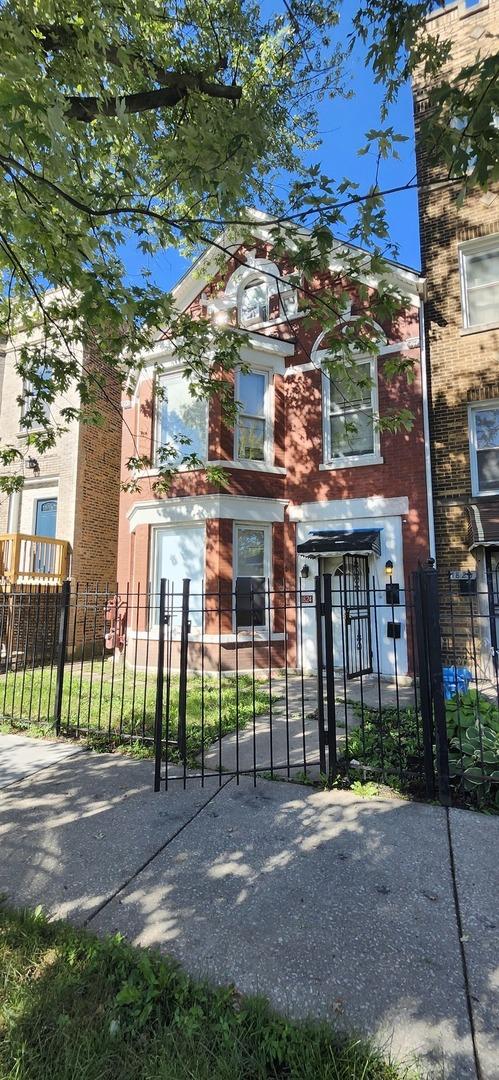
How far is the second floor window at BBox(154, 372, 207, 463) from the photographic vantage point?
36.5ft

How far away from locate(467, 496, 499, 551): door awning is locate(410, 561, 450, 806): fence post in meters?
5.42

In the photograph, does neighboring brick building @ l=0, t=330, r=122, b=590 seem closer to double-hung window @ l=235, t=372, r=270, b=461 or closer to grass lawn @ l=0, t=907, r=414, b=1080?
double-hung window @ l=235, t=372, r=270, b=461

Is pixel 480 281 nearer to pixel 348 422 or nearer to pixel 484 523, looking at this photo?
pixel 348 422

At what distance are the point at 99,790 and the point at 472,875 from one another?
118 inches

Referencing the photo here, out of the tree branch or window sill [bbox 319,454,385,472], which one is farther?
window sill [bbox 319,454,385,472]

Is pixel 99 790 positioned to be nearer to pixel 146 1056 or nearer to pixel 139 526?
pixel 146 1056

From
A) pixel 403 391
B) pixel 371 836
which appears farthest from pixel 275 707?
pixel 403 391

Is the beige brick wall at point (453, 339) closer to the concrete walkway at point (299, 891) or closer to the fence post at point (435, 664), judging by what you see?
the fence post at point (435, 664)

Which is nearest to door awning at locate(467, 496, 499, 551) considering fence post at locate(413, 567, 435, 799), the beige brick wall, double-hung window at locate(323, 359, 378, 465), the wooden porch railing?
the beige brick wall

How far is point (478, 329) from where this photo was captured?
9.57 meters

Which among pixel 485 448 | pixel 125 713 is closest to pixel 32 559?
pixel 125 713

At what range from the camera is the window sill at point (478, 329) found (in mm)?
9469

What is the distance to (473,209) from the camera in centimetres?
998

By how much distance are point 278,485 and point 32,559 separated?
20.4 ft
